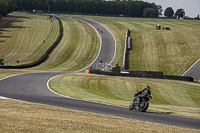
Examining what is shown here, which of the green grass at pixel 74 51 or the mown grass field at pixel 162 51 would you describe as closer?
the mown grass field at pixel 162 51

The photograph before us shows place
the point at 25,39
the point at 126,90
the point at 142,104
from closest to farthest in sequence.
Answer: the point at 142,104
the point at 126,90
the point at 25,39

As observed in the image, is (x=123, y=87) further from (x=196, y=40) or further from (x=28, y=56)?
(x=196, y=40)

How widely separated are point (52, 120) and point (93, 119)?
2.04 m

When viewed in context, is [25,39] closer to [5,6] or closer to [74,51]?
[74,51]

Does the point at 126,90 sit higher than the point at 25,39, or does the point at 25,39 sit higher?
the point at 25,39

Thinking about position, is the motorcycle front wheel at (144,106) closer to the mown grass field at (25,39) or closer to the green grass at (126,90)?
the green grass at (126,90)

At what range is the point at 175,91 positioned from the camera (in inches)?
1289

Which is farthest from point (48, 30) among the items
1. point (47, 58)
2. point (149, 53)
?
point (149, 53)

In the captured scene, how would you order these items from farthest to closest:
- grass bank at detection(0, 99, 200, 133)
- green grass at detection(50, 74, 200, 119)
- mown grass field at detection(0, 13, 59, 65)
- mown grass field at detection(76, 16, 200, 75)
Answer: mown grass field at detection(0, 13, 59, 65) < mown grass field at detection(76, 16, 200, 75) < green grass at detection(50, 74, 200, 119) < grass bank at detection(0, 99, 200, 133)

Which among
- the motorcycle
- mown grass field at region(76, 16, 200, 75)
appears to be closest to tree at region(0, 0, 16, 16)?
mown grass field at region(76, 16, 200, 75)

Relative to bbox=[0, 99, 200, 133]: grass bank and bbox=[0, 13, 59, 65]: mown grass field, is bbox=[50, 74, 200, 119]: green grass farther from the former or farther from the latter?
bbox=[0, 13, 59, 65]: mown grass field

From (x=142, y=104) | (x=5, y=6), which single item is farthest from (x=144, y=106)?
(x=5, y=6)

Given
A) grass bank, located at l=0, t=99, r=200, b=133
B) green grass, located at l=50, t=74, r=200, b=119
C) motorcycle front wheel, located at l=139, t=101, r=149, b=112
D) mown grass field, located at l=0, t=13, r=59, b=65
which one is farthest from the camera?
mown grass field, located at l=0, t=13, r=59, b=65

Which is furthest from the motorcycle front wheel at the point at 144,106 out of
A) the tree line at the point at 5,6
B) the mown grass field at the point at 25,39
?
the tree line at the point at 5,6
